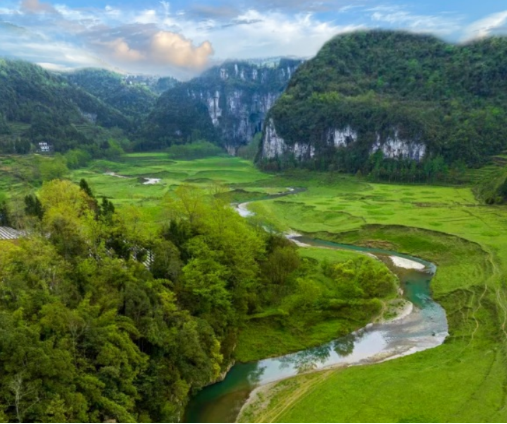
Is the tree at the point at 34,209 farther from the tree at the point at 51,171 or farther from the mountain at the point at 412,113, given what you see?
the mountain at the point at 412,113

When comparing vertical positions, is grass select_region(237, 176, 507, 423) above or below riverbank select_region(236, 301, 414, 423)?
above

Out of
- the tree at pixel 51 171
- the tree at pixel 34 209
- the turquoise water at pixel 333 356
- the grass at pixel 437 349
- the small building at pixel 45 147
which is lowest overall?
the turquoise water at pixel 333 356

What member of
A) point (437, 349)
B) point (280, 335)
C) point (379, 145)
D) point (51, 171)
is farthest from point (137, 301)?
point (379, 145)

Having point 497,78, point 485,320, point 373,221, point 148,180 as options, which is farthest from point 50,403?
point 497,78

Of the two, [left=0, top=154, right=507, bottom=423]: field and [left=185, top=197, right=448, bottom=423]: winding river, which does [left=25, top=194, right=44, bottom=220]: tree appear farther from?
[left=185, top=197, right=448, bottom=423]: winding river

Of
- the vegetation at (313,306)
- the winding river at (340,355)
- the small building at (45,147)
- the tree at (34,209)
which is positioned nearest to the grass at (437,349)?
the winding river at (340,355)

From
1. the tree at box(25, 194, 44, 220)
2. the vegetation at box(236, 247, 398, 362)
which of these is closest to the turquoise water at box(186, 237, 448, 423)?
the vegetation at box(236, 247, 398, 362)
